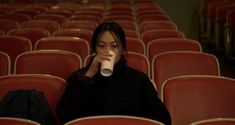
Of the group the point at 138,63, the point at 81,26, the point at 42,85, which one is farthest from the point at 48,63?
the point at 81,26

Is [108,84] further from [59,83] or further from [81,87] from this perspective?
[59,83]

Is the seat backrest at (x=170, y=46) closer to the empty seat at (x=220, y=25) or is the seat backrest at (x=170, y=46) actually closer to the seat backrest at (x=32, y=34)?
the seat backrest at (x=32, y=34)

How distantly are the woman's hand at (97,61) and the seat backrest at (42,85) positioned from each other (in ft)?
0.94

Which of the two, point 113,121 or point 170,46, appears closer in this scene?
point 113,121

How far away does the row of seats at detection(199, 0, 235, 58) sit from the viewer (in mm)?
5953

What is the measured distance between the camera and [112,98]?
2168 mm

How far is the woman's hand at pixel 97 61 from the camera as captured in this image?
74.5 inches

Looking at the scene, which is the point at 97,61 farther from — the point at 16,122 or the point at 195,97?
the point at 195,97

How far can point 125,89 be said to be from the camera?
7.19 feet

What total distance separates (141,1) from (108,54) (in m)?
7.73

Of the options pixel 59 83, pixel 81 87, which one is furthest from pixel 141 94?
pixel 59 83

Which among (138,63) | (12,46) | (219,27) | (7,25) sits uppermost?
(138,63)

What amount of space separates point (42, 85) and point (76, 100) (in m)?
0.31

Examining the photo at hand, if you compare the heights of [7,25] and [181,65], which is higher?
[181,65]
